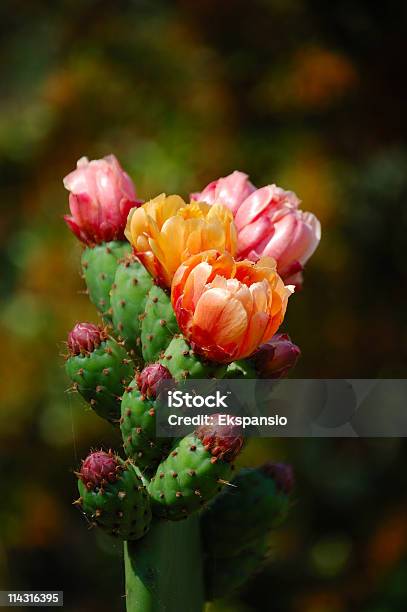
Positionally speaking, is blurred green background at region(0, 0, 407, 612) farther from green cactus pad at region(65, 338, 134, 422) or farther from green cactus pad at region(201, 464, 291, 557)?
green cactus pad at region(65, 338, 134, 422)

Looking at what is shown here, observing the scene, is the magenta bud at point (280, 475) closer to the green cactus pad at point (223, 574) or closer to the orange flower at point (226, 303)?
the green cactus pad at point (223, 574)

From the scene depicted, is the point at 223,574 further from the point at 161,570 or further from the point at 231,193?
the point at 231,193

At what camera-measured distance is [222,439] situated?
1.30 m

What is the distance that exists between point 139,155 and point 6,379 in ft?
2.92

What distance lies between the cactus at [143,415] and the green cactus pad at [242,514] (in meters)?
0.20

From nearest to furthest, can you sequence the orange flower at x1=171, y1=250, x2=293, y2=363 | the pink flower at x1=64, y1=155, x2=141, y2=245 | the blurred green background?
the orange flower at x1=171, y1=250, x2=293, y2=363, the pink flower at x1=64, y1=155, x2=141, y2=245, the blurred green background

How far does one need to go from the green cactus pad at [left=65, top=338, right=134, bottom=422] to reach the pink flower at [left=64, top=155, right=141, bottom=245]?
0.19 meters

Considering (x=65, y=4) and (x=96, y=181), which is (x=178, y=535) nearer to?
(x=96, y=181)

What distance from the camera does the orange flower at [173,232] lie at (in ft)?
4.40

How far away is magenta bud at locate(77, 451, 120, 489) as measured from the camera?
1.29m

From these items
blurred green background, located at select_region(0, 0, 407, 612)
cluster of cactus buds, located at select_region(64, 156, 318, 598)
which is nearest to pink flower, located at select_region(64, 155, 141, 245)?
cluster of cactus buds, located at select_region(64, 156, 318, 598)

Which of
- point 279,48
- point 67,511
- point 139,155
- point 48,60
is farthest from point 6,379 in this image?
point 279,48

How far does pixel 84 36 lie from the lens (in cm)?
408

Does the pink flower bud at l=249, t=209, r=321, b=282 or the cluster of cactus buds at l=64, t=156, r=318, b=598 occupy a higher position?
the pink flower bud at l=249, t=209, r=321, b=282
